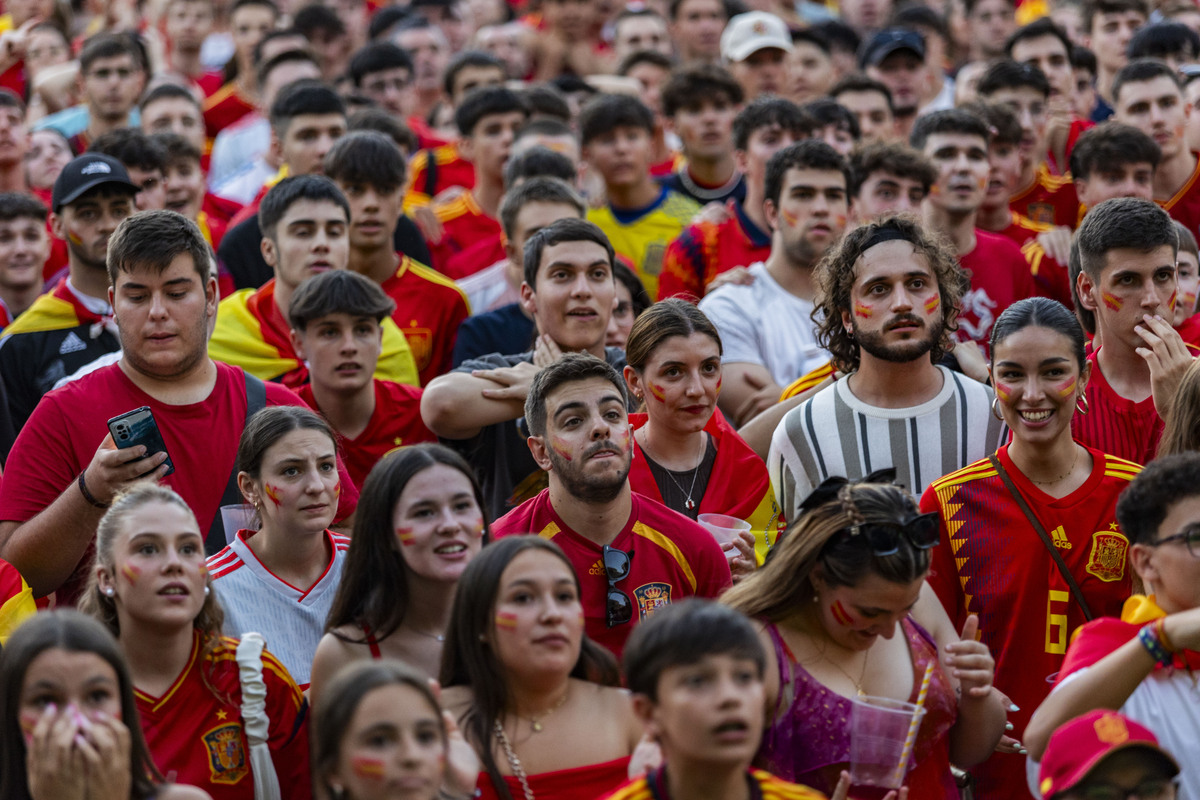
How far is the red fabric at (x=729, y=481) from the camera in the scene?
568 centimetres

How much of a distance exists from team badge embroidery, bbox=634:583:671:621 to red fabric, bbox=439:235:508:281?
4.01 metres

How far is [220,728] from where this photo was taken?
461 centimetres

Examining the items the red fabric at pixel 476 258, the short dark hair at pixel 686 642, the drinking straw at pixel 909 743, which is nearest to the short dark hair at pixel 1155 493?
the drinking straw at pixel 909 743

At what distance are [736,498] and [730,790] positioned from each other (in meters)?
2.04

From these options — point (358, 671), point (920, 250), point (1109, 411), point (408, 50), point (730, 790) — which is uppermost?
point (408, 50)

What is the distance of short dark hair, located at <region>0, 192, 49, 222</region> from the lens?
775cm

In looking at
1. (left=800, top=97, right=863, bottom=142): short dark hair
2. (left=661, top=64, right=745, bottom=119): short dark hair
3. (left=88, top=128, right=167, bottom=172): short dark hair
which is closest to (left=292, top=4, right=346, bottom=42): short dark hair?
(left=661, top=64, right=745, bottom=119): short dark hair

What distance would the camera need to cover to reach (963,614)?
512 cm

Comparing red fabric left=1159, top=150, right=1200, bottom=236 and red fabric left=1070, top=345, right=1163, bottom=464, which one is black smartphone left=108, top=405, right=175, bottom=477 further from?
red fabric left=1159, top=150, right=1200, bottom=236

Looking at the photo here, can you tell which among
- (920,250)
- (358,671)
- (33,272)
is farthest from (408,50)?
(358,671)

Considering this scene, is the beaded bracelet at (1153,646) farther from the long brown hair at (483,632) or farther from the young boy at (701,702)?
the long brown hair at (483,632)

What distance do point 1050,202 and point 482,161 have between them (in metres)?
3.65

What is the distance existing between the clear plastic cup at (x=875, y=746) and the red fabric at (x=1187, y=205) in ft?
16.6

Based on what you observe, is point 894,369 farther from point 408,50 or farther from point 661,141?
point 408,50
